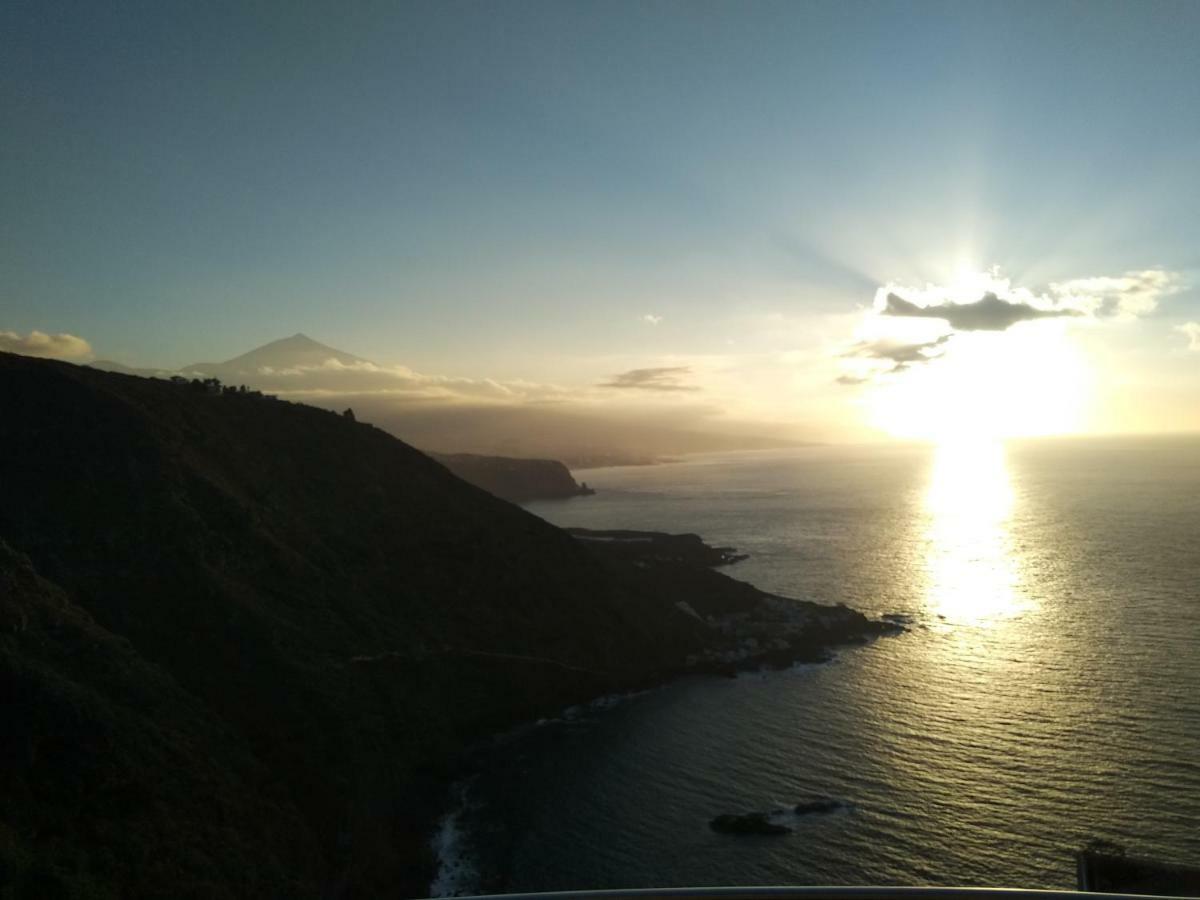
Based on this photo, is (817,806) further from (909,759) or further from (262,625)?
(262,625)

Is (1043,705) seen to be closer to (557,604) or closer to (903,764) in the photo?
(903,764)

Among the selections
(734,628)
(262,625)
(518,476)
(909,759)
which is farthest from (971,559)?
(518,476)

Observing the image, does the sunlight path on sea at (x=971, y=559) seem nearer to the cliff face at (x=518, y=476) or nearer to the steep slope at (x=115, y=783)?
the steep slope at (x=115, y=783)

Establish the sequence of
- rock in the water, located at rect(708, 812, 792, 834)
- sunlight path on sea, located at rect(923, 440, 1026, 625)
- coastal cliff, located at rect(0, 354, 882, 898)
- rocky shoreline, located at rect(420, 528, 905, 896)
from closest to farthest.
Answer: coastal cliff, located at rect(0, 354, 882, 898)
rock in the water, located at rect(708, 812, 792, 834)
rocky shoreline, located at rect(420, 528, 905, 896)
sunlight path on sea, located at rect(923, 440, 1026, 625)

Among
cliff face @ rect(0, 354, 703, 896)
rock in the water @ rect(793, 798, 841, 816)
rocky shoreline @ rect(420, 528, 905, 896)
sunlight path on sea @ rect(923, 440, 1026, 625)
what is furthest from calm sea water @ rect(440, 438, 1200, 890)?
cliff face @ rect(0, 354, 703, 896)

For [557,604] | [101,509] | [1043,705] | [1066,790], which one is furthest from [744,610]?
[101,509]

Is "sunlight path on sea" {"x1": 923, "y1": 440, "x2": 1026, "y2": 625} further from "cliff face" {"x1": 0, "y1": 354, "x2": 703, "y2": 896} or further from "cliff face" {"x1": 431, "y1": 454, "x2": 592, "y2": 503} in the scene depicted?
"cliff face" {"x1": 431, "y1": 454, "x2": 592, "y2": 503}
